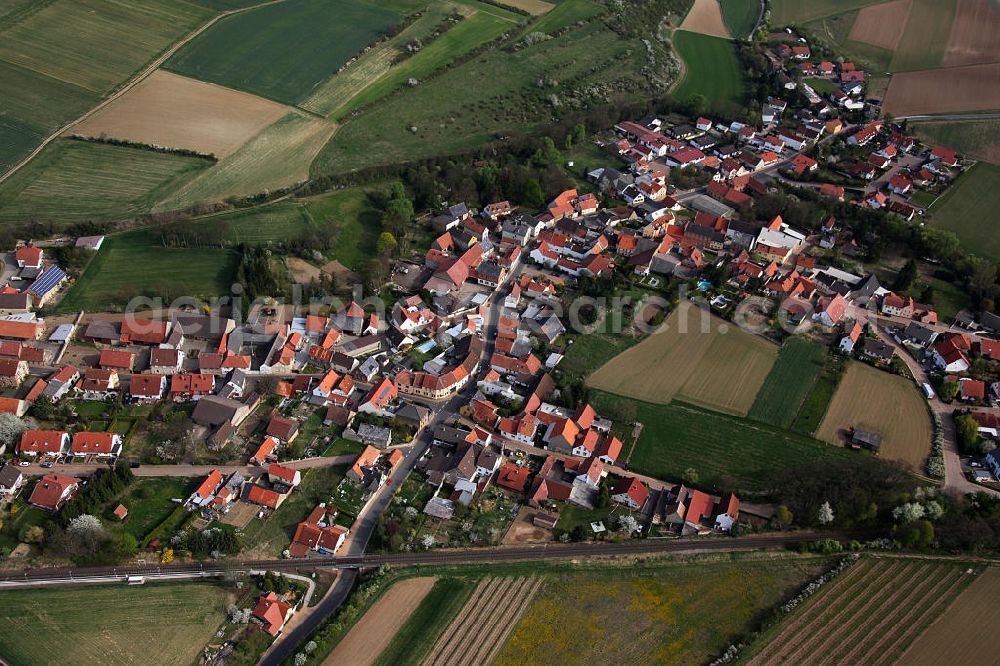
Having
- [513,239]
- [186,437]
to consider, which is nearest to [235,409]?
[186,437]

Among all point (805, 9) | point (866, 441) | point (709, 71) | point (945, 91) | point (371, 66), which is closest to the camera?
point (866, 441)

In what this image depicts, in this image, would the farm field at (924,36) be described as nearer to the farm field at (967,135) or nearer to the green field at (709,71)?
the farm field at (967,135)

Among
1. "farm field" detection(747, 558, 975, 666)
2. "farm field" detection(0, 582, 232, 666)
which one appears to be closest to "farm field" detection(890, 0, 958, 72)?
"farm field" detection(747, 558, 975, 666)

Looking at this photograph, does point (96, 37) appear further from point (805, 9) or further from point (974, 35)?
point (974, 35)

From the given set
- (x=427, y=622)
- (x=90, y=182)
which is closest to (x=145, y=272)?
(x=90, y=182)

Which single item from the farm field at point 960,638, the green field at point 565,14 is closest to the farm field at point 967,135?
the green field at point 565,14

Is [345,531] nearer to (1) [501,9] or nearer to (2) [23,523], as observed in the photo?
(2) [23,523]

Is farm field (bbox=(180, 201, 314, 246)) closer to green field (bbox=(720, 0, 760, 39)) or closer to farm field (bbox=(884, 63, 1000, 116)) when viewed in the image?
farm field (bbox=(884, 63, 1000, 116))
